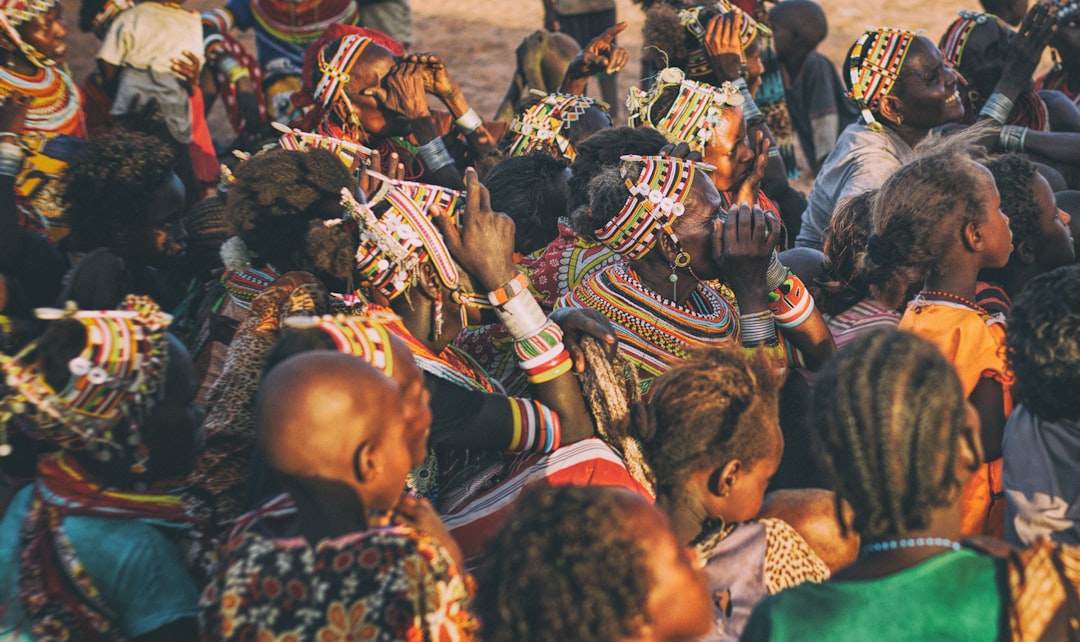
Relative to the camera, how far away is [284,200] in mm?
3396

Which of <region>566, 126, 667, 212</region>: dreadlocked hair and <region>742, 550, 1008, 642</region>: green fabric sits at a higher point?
<region>742, 550, 1008, 642</region>: green fabric

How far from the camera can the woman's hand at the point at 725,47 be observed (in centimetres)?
555

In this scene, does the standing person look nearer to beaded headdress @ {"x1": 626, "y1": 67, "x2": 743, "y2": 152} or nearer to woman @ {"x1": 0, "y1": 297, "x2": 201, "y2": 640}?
beaded headdress @ {"x1": 626, "y1": 67, "x2": 743, "y2": 152}

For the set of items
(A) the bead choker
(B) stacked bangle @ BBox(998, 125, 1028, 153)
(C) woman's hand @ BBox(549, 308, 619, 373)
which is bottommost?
(B) stacked bangle @ BBox(998, 125, 1028, 153)

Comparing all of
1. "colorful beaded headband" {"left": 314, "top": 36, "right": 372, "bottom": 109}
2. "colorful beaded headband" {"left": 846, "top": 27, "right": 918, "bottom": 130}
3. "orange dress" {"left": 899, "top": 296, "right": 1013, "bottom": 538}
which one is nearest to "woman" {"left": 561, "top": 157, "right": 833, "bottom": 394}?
"orange dress" {"left": 899, "top": 296, "right": 1013, "bottom": 538}

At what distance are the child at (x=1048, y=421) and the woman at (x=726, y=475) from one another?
22.9 inches

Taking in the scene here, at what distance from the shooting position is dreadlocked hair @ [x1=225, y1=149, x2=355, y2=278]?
3.40 meters

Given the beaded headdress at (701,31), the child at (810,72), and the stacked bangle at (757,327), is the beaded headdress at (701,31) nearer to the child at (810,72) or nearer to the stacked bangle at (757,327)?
the child at (810,72)

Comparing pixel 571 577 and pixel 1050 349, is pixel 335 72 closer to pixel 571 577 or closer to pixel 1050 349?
pixel 1050 349

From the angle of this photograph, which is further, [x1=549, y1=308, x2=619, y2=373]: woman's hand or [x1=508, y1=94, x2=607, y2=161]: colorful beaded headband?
[x1=508, y1=94, x2=607, y2=161]: colorful beaded headband

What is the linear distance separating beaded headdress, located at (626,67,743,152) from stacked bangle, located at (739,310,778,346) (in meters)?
1.36

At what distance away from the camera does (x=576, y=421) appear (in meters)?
2.90

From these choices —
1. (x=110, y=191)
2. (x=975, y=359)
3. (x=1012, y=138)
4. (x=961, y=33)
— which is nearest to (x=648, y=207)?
(x=975, y=359)

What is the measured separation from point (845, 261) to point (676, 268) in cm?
72
